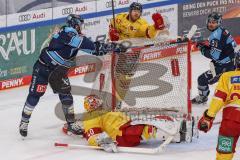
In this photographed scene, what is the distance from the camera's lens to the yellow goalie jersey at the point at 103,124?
25.7 feet

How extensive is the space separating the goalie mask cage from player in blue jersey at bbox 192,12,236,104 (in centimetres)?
99

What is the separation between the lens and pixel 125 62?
8477 millimetres

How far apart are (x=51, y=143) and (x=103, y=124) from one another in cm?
73

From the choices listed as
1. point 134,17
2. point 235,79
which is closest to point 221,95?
point 235,79

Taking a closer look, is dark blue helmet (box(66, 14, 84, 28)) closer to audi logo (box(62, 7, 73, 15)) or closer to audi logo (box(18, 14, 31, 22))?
audi logo (box(18, 14, 31, 22))

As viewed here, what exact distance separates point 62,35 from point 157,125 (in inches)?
60.2

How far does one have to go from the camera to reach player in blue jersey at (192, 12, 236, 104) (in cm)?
938

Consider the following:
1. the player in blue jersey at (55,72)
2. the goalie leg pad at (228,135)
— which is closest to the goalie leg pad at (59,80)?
the player in blue jersey at (55,72)

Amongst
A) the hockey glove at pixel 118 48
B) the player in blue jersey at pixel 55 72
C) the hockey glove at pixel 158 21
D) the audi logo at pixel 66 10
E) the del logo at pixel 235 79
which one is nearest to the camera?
the del logo at pixel 235 79

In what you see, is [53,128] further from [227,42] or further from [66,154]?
[227,42]

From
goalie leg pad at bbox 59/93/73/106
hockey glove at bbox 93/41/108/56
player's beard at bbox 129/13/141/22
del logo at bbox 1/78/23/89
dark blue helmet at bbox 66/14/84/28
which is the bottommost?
del logo at bbox 1/78/23/89

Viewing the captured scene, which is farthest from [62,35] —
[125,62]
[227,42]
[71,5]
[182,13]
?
[182,13]

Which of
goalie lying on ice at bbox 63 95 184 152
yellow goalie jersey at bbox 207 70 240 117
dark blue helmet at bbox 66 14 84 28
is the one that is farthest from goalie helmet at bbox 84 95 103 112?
yellow goalie jersey at bbox 207 70 240 117

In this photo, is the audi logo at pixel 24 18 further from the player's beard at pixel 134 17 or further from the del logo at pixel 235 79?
the del logo at pixel 235 79
